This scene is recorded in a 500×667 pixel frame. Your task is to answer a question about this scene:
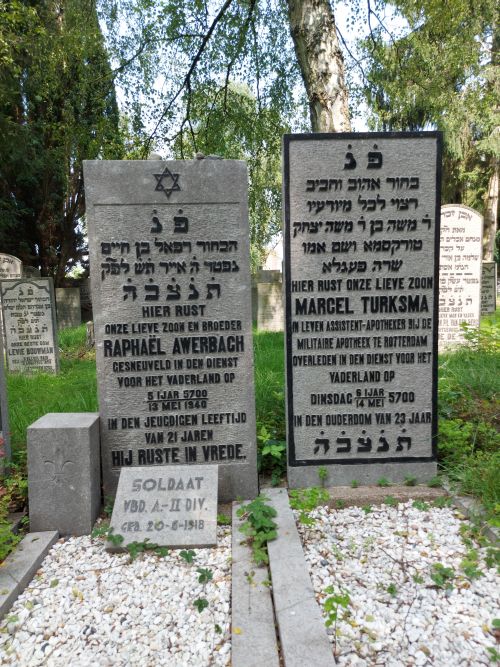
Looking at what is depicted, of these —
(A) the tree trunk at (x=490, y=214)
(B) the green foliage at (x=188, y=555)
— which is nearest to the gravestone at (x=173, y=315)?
(B) the green foliage at (x=188, y=555)

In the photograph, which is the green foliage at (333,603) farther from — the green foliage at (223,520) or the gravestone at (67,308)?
the gravestone at (67,308)

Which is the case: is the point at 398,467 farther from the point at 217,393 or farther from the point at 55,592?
the point at 55,592

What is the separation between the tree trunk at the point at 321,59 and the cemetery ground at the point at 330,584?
178 inches

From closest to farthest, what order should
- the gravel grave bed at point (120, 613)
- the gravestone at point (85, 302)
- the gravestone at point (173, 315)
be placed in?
1. the gravel grave bed at point (120, 613)
2. the gravestone at point (173, 315)
3. the gravestone at point (85, 302)

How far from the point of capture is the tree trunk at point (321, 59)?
20.5 ft

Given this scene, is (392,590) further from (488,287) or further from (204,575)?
(488,287)

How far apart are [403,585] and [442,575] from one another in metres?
0.21

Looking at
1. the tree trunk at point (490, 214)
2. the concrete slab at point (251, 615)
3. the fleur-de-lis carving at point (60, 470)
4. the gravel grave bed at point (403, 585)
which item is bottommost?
the concrete slab at point (251, 615)

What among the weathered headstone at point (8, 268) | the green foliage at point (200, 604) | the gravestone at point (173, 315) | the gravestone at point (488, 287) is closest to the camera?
the green foliage at point (200, 604)

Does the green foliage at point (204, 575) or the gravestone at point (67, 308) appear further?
the gravestone at point (67, 308)

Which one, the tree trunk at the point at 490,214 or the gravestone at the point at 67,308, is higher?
the tree trunk at the point at 490,214

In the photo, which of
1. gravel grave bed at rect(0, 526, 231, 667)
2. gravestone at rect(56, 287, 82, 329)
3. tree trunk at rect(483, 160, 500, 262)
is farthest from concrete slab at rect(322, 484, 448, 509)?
tree trunk at rect(483, 160, 500, 262)

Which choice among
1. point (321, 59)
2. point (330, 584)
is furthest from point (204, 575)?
point (321, 59)

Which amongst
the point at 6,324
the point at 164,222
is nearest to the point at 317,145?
the point at 164,222
